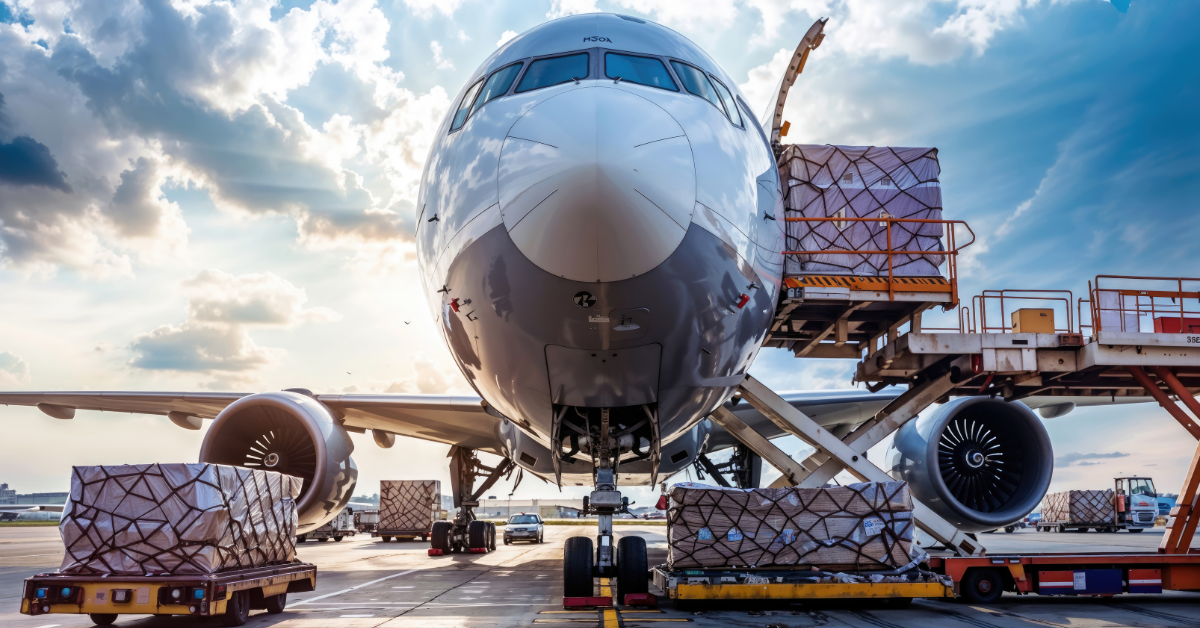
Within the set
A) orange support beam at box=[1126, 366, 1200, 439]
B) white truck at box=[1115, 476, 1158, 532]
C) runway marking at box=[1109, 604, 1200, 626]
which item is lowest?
white truck at box=[1115, 476, 1158, 532]

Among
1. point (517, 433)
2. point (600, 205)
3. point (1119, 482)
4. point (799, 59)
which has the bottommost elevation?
point (1119, 482)

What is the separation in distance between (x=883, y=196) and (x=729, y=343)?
497cm

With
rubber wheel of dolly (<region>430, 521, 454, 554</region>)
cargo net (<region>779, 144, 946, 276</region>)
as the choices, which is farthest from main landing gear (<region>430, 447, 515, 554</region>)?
cargo net (<region>779, 144, 946, 276</region>)

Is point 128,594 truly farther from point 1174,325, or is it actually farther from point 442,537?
point 1174,325

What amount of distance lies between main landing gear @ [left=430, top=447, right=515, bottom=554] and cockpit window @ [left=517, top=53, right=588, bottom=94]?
990cm

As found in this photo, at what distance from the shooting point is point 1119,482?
3547cm

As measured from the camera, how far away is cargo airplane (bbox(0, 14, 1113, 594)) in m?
4.67

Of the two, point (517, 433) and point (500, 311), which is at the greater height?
point (500, 311)

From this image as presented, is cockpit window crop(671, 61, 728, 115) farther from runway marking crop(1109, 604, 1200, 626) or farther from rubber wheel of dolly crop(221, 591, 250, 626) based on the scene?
runway marking crop(1109, 604, 1200, 626)

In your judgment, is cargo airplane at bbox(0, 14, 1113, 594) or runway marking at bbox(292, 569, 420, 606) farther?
runway marking at bbox(292, 569, 420, 606)

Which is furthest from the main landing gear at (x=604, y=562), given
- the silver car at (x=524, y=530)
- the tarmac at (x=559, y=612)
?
the silver car at (x=524, y=530)

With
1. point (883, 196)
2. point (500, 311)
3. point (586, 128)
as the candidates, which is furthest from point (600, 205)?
point (883, 196)

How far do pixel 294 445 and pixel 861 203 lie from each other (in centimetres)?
781

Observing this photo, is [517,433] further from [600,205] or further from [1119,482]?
[1119,482]
